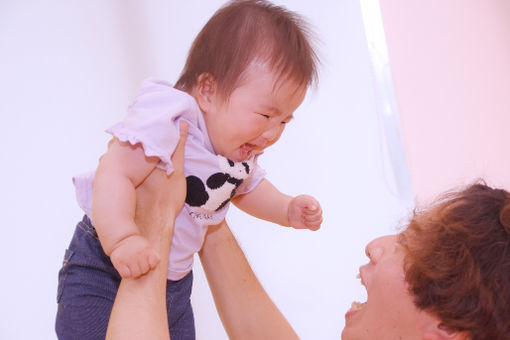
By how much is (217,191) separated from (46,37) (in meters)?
0.88

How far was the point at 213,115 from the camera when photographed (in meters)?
0.82

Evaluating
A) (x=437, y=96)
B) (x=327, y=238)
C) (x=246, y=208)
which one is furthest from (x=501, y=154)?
(x=246, y=208)

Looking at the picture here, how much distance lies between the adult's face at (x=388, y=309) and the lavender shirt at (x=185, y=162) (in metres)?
0.27

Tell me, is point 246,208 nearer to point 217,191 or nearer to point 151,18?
point 217,191

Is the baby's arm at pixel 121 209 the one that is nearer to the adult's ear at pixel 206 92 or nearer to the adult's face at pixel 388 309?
the adult's ear at pixel 206 92

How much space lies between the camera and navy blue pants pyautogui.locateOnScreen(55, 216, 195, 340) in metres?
0.81

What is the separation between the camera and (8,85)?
1.32 m

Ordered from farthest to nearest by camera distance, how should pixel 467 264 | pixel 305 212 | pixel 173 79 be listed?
pixel 173 79
pixel 305 212
pixel 467 264

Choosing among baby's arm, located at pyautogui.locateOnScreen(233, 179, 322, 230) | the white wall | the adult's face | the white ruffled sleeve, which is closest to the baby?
the white ruffled sleeve

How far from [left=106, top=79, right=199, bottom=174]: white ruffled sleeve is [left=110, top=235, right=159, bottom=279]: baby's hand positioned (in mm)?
122

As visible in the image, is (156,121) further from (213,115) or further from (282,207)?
(282,207)

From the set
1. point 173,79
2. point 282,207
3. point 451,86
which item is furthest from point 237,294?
point 451,86

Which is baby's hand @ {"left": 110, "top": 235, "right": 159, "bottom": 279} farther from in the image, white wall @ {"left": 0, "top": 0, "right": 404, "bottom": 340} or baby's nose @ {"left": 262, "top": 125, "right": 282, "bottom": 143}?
white wall @ {"left": 0, "top": 0, "right": 404, "bottom": 340}

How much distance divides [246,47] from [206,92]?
97 millimetres
